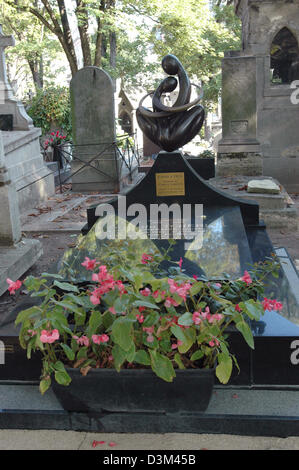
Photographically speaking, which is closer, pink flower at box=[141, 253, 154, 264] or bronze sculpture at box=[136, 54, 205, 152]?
pink flower at box=[141, 253, 154, 264]

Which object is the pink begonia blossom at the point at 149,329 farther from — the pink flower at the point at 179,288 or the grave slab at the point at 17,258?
the grave slab at the point at 17,258

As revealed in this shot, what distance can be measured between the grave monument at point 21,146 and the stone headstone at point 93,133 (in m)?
1.39

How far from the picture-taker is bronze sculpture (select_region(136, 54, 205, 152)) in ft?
17.1

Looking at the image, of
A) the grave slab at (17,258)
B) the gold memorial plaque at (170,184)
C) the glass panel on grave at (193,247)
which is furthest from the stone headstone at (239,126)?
the grave slab at (17,258)

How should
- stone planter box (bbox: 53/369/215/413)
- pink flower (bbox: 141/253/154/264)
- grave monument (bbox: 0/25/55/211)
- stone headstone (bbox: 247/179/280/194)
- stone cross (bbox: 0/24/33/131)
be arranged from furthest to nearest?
stone cross (bbox: 0/24/33/131)
grave monument (bbox: 0/25/55/211)
stone headstone (bbox: 247/179/280/194)
pink flower (bbox: 141/253/154/264)
stone planter box (bbox: 53/369/215/413)

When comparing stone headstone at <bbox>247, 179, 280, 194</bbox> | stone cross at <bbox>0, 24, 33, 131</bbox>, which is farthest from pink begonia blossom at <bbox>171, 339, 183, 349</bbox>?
stone cross at <bbox>0, 24, 33, 131</bbox>

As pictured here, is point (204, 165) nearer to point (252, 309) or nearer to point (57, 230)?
point (57, 230)

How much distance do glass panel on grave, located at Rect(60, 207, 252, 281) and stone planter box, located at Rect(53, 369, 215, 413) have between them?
72 centimetres

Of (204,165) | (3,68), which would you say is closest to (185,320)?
(204,165)

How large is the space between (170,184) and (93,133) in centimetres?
639

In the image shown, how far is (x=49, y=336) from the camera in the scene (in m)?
2.13

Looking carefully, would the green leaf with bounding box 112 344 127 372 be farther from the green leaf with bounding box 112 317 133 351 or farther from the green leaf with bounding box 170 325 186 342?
the green leaf with bounding box 170 325 186 342

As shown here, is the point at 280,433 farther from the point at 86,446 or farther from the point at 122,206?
the point at 122,206

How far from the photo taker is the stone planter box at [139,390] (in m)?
2.30
